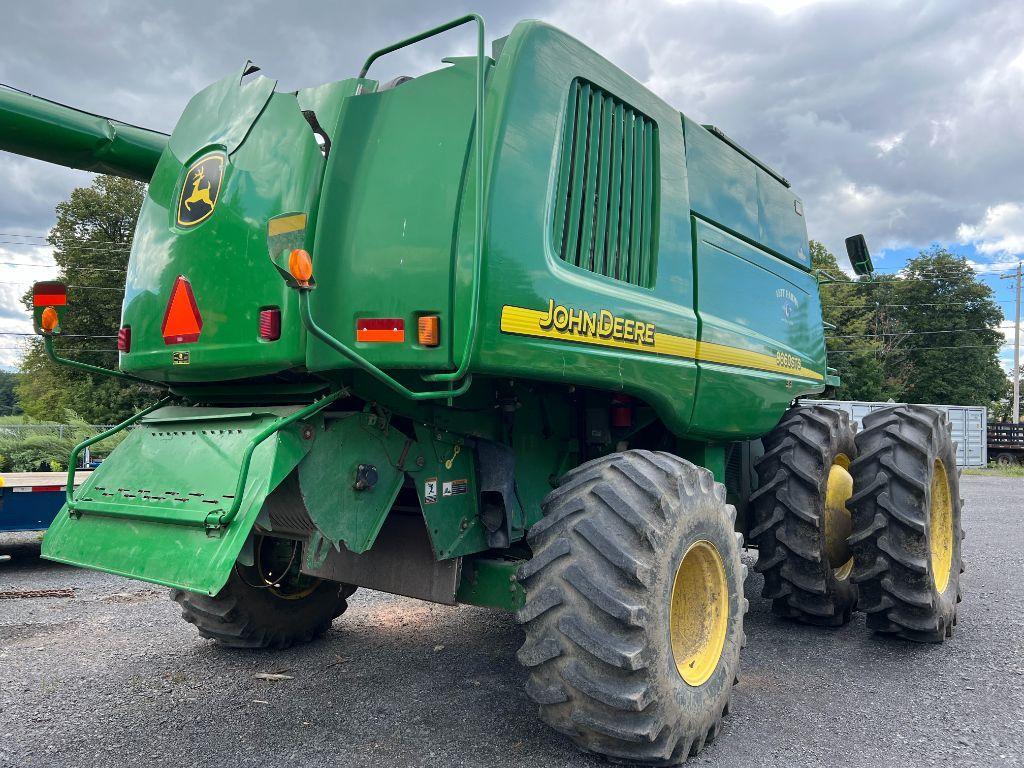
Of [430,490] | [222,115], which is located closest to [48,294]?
[222,115]

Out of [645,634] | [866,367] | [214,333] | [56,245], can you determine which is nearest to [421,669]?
[645,634]

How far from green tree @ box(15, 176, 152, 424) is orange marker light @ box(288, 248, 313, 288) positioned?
89.7ft

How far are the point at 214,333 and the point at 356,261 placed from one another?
2.37 ft

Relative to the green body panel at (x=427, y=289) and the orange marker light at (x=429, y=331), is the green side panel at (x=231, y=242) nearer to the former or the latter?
the green body panel at (x=427, y=289)

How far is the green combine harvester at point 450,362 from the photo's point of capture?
2.98m

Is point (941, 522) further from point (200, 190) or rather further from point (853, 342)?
point (853, 342)

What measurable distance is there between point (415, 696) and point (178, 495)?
66.4 inches

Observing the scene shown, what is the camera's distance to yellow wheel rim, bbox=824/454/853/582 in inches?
202

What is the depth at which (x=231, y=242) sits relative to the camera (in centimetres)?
336

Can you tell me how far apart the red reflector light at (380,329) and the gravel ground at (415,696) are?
1.75 m

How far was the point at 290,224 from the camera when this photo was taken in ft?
8.49

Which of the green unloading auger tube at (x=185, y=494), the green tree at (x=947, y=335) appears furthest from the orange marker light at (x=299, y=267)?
the green tree at (x=947, y=335)

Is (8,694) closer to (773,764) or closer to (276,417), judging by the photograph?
(276,417)

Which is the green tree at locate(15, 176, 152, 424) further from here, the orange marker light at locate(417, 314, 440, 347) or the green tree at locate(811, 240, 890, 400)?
the green tree at locate(811, 240, 890, 400)
